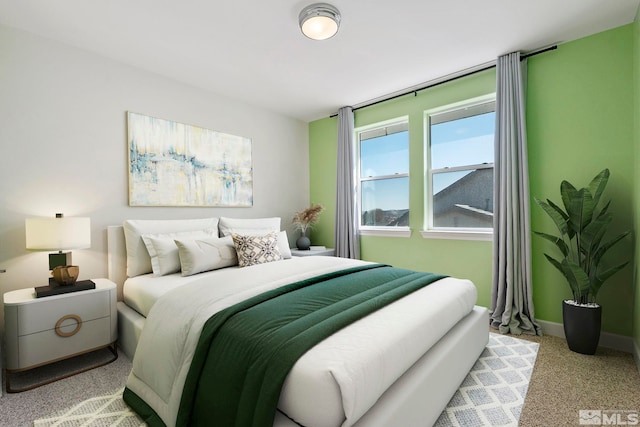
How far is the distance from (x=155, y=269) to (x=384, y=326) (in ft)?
6.89

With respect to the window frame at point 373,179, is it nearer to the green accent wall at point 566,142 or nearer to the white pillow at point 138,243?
the green accent wall at point 566,142

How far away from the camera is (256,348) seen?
1.25m

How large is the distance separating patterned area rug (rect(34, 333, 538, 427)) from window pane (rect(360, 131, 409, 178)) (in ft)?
7.63

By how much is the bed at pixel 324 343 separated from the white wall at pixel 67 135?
36 cm

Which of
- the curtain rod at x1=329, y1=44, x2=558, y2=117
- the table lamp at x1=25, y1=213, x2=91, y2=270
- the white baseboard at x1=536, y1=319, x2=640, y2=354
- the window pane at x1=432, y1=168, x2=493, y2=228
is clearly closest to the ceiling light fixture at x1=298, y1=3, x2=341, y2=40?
the curtain rod at x1=329, y1=44, x2=558, y2=117

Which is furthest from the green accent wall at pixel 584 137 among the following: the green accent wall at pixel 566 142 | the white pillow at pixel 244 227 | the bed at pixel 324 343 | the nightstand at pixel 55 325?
the nightstand at pixel 55 325

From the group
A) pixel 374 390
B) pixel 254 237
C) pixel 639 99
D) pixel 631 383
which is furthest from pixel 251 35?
pixel 631 383

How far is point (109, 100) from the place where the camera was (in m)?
2.76

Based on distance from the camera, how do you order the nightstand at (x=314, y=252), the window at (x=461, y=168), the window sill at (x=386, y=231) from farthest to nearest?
the nightstand at (x=314, y=252)
the window sill at (x=386, y=231)
the window at (x=461, y=168)

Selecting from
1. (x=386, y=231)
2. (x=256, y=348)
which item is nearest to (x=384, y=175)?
(x=386, y=231)

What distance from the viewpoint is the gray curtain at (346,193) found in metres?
4.04

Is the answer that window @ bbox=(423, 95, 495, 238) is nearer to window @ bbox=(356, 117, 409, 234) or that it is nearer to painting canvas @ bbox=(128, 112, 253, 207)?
window @ bbox=(356, 117, 409, 234)

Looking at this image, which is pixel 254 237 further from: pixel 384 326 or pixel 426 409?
pixel 426 409

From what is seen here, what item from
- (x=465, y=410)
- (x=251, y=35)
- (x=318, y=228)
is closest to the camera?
(x=465, y=410)
